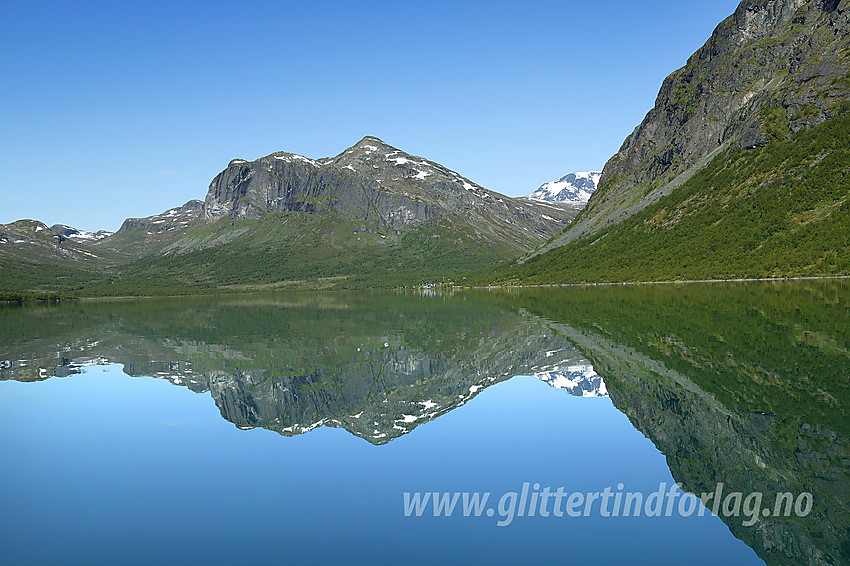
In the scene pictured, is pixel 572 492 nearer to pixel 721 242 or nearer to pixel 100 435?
pixel 100 435

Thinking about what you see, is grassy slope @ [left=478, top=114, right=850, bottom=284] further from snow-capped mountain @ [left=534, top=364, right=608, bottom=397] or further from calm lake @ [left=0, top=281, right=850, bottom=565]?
snow-capped mountain @ [left=534, top=364, right=608, bottom=397]

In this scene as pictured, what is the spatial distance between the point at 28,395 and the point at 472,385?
81.1 feet

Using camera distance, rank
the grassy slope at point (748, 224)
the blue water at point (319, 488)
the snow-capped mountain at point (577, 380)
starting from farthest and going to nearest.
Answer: the grassy slope at point (748, 224)
the snow-capped mountain at point (577, 380)
the blue water at point (319, 488)

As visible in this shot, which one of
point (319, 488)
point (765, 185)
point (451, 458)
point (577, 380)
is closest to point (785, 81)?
point (765, 185)

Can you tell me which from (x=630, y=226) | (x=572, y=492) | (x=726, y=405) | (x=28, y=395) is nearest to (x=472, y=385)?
(x=726, y=405)

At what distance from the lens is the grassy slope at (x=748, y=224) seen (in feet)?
364

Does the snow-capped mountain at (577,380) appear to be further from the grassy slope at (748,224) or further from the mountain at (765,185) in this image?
the mountain at (765,185)

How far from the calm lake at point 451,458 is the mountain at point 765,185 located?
302 feet

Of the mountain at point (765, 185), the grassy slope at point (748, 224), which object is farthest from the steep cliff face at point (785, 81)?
the grassy slope at point (748, 224)

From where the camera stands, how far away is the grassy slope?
111 metres

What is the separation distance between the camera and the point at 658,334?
4047 cm

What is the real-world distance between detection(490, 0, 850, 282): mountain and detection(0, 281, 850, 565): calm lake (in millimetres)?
91937

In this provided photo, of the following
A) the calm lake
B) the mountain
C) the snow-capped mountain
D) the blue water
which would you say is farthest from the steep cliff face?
the blue water

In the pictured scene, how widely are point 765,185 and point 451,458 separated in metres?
156
